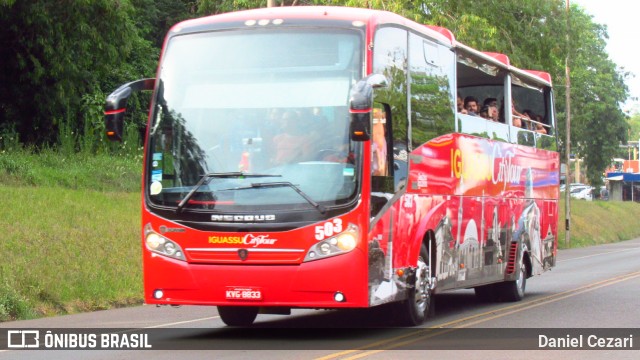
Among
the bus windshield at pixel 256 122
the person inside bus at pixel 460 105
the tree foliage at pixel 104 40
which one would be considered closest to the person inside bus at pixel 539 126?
the person inside bus at pixel 460 105

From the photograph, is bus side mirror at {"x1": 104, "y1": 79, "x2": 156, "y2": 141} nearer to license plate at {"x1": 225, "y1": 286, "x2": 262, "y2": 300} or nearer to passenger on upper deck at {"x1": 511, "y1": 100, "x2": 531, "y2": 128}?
license plate at {"x1": 225, "y1": 286, "x2": 262, "y2": 300}

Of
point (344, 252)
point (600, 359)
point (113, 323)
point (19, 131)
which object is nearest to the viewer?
point (600, 359)

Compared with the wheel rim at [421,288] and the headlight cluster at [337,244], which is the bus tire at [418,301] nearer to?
the wheel rim at [421,288]

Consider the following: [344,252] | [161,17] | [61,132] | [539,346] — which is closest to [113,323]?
[344,252]

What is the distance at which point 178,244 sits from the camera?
1228cm

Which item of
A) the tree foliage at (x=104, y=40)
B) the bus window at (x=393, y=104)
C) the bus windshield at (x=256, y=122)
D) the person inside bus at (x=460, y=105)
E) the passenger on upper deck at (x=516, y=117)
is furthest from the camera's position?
the tree foliage at (x=104, y=40)

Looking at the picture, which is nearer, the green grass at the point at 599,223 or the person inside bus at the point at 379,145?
the person inside bus at the point at 379,145

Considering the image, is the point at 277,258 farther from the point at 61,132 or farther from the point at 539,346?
the point at 61,132

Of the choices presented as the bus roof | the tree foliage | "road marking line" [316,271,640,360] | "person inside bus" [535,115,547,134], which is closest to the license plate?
Answer: "road marking line" [316,271,640,360]

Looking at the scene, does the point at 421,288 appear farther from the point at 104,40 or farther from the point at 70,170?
the point at 104,40

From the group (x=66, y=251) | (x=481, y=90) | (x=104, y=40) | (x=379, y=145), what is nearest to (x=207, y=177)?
(x=379, y=145)

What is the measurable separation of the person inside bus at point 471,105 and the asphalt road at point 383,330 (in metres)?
2.91

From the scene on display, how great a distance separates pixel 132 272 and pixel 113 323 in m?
4.91

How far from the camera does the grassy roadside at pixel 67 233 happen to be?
56.9 ft
